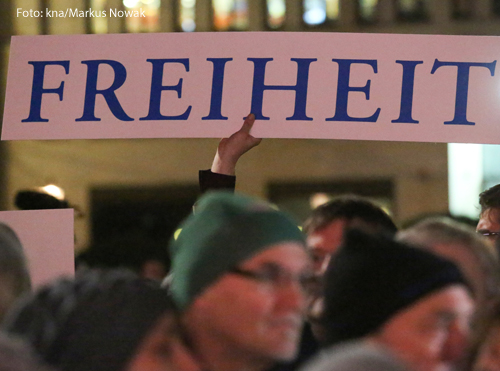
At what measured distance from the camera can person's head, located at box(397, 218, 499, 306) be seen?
1.74 meters

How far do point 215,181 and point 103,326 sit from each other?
116 cm

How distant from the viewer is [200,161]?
15.3 m

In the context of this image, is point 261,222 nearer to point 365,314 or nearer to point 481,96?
point 365,314

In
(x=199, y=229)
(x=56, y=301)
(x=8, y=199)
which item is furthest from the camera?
(x=8, y=199)

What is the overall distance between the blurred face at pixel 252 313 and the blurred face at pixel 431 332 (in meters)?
0.19

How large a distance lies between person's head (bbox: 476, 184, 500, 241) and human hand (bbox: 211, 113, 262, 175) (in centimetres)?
88

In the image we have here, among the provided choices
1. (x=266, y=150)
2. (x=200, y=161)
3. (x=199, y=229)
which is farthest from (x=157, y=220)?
(x=199, y=229)

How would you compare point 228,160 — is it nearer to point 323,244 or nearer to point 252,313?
point 323,244

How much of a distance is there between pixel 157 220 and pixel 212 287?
45.3 feet

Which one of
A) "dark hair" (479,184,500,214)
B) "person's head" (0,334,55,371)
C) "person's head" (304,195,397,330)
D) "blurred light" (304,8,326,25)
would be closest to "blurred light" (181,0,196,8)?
"blurred light" (304,8,326,25)

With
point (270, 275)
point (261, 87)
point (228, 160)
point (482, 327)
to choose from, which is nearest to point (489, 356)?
point (482, 327)

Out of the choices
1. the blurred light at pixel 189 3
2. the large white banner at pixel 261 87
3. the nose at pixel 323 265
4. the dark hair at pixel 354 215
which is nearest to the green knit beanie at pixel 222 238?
the nose at pixel 323 265

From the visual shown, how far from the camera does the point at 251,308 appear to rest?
1.50 meters

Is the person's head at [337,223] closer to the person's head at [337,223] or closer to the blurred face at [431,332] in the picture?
the person's head at [337,223]
